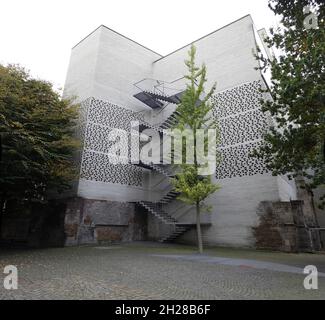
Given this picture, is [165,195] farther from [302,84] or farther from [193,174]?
[302,84]

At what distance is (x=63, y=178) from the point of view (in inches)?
618

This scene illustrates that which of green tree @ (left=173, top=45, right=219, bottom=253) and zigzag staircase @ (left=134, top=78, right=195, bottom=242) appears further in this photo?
zigzag staircase @ (left=134, top=78, right=195, bottom=242)

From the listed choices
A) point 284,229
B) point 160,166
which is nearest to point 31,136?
point 160,166

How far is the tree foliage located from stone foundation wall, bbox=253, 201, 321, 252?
11491mm

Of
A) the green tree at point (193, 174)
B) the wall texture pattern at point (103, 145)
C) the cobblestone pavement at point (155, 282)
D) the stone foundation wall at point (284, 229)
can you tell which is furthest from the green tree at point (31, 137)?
the stone foundation wall at point (284, 229)

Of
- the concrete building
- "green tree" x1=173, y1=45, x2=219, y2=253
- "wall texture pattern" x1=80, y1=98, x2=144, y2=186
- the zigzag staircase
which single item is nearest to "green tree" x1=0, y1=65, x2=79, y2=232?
"wall texture pattern" x1=80, y1=98, x2=144, y2=186

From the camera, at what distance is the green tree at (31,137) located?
12.1m

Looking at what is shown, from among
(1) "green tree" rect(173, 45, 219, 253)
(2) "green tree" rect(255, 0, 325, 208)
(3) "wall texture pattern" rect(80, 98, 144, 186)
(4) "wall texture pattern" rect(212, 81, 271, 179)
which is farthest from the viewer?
(3) "wall texture pattern" rect(80, 98, 144, 186)

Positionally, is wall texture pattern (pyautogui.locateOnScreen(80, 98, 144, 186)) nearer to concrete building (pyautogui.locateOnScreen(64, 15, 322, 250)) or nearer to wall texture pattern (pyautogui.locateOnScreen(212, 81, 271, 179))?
concrete building (pyautogui.locateOnScreen(64, 15, 322, 250))

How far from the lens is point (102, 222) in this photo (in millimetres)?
17953

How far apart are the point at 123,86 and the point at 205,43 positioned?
738 cm

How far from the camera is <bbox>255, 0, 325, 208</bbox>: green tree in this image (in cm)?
839

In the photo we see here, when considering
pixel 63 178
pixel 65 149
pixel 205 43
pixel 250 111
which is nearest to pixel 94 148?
pixel 65 149

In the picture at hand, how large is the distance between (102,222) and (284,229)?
1091cm
